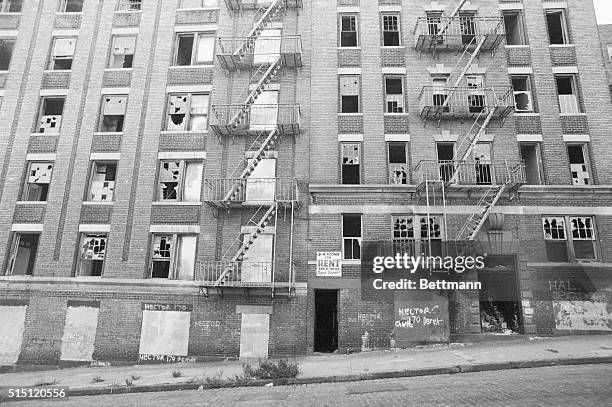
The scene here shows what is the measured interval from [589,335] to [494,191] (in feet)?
21.8

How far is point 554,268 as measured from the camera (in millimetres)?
17828

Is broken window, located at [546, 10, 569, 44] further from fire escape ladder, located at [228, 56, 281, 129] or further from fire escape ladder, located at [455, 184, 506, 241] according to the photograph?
fire escape ladder, located at [228, 56, 281, 129]

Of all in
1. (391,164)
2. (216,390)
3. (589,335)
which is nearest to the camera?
(216,390)

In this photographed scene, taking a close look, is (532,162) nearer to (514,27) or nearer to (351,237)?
(514,27)

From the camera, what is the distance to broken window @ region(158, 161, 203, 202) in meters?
19.8

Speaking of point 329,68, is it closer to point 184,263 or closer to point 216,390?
point 184,263

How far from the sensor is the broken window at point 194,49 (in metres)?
21.5

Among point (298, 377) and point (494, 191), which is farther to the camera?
point (494, 191)

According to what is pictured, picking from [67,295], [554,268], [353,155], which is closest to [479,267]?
[554,268]

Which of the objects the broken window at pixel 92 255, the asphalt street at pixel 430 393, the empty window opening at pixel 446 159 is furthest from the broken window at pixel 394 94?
the broken window at pixel 92 255

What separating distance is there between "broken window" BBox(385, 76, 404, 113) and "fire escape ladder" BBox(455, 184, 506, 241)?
5424mm

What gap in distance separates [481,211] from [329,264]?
675 cm

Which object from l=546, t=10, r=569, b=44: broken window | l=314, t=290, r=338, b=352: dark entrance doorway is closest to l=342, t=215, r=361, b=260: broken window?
l=314, t=290, r=338, b=352: dark entrance doorway

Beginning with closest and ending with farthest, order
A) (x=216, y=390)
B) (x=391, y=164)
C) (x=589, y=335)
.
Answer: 1. (x=216, y=390)
2. (x=589, y=335)
3. (x=391, y=164)
